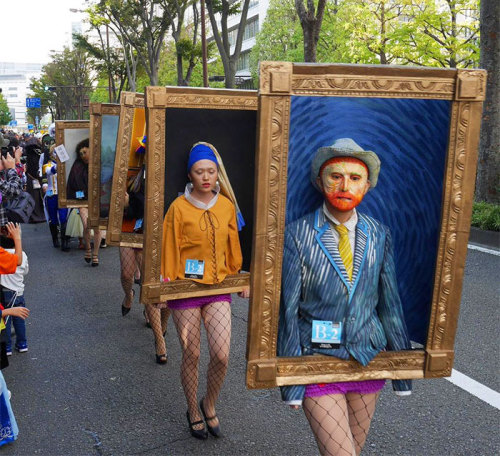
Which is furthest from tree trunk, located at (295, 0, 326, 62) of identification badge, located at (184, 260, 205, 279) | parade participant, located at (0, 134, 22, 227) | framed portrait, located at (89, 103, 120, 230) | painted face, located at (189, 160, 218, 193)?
identification badge, located at (184, 260, 205, 279)

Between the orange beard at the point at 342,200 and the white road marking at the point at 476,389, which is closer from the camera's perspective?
the orange beard at the point at 342,200

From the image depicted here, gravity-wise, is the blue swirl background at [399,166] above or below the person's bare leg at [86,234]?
above

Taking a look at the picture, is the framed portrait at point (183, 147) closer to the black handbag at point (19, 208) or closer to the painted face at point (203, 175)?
the painted face at point (203, 175)

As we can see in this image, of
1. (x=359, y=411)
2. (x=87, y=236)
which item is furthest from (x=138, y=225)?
(x=87, y=236)

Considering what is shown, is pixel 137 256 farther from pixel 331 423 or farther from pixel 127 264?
pixel 331 423

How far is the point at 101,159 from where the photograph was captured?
7.33 meters

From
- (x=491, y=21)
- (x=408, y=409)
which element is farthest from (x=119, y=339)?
(x=491, y=21)

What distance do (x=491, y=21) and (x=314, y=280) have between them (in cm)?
1196

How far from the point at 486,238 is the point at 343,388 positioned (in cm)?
947

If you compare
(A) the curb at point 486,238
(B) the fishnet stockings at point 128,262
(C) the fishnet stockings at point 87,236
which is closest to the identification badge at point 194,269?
(B) the fishnet stockings at point 128,262

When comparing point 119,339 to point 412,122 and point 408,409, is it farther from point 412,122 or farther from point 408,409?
point 412,122

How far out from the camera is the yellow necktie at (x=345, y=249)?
257 centimetres

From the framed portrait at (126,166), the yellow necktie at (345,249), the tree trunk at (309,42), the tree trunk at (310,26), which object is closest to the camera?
the yellow necktie at (345,249)

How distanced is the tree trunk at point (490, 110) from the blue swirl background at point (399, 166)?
1131cm
